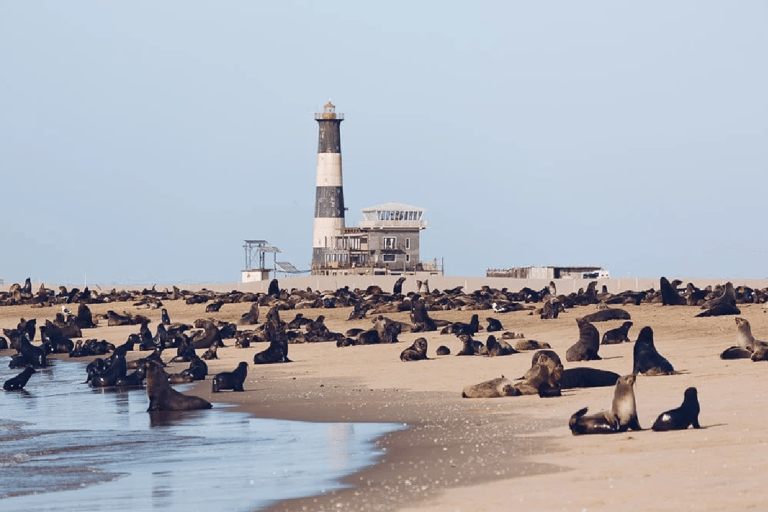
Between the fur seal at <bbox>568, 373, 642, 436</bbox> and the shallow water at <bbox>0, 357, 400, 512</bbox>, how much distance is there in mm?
1954

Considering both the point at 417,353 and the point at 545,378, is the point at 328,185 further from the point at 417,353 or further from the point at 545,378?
the point at 545,378

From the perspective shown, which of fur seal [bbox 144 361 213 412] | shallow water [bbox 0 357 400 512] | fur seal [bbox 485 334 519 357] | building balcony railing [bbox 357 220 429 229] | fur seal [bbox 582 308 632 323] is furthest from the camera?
building balcony railing [bbox 357 220 429 229]

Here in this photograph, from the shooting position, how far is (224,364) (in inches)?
971

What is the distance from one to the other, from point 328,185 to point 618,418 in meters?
67.1

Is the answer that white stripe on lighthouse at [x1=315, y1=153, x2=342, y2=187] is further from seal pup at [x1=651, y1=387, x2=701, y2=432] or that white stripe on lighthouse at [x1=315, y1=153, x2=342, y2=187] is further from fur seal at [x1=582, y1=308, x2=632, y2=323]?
seal pup at [x1=651, y1=387, x2=701, y2=432]

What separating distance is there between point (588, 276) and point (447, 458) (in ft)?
197

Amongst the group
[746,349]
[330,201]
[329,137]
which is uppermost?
[329,137]

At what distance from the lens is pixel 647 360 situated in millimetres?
16422

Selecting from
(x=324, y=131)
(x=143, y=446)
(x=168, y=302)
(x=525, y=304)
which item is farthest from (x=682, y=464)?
(x=324, y=131)

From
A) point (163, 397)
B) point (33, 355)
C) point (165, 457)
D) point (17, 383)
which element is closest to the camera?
point (165, 457)

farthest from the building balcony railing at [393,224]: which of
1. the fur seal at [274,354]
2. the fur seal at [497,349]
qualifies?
the fur seal at [497,349]

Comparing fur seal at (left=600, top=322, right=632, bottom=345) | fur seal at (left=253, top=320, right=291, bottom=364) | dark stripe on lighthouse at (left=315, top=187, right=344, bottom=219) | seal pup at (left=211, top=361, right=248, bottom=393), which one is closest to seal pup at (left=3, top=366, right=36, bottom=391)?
seal pup at (left=211, top=361, right=248, bottom=393)

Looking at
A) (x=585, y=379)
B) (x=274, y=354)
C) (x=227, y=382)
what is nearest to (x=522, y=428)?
(x=585, y=379)

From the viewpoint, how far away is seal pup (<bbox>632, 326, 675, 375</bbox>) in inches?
643
